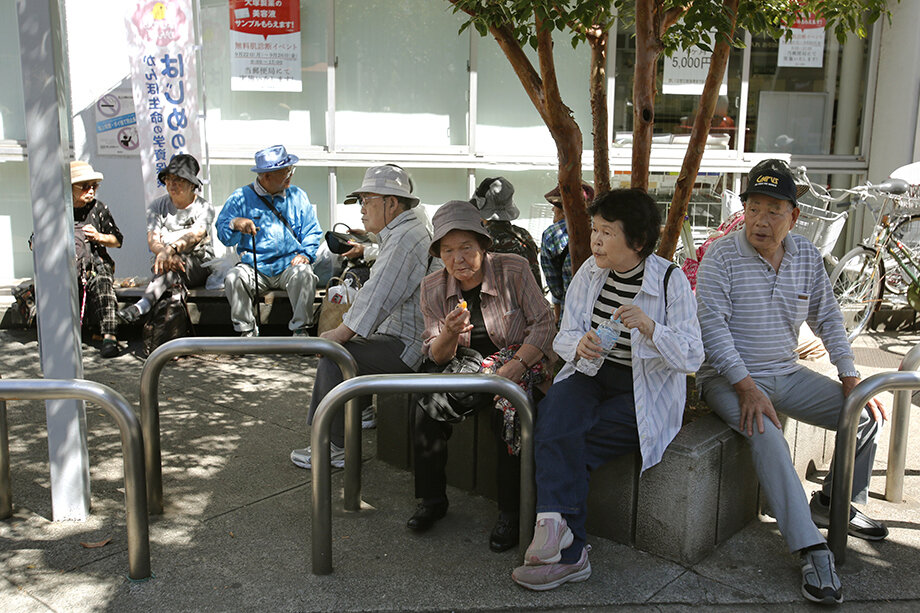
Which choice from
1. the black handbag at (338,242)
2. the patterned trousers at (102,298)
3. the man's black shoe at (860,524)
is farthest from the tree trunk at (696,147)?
the patterned trousers at (102,298)

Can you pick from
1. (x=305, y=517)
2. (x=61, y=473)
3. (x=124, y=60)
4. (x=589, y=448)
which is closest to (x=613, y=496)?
(x=589, y=448)

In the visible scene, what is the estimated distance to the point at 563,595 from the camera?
3361 mm

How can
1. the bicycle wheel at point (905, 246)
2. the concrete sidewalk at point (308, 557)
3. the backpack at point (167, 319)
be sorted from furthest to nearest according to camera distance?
the bicycle wheel at point (905, 246) < the backpack at point (167, 319) < the concrete sidewalk at point (308, 557)

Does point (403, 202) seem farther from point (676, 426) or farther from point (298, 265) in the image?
point (298, 265)

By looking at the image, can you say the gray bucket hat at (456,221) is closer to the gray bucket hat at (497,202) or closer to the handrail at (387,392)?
the handrail at (387,392)

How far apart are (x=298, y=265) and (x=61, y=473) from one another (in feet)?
11.4

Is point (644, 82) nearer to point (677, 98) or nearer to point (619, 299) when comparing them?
point (619, 299)

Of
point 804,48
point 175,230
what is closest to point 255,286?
point 175,230

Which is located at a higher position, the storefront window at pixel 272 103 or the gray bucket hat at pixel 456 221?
the storefront window at pixel 272 103

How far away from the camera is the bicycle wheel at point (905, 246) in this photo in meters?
7.59

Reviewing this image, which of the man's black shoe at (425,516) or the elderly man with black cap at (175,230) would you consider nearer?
the man's black shoe at (425,516)

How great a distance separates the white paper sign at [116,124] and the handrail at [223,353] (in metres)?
5.23

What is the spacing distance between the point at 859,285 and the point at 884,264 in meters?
0.27

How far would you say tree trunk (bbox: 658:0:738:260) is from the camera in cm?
467
